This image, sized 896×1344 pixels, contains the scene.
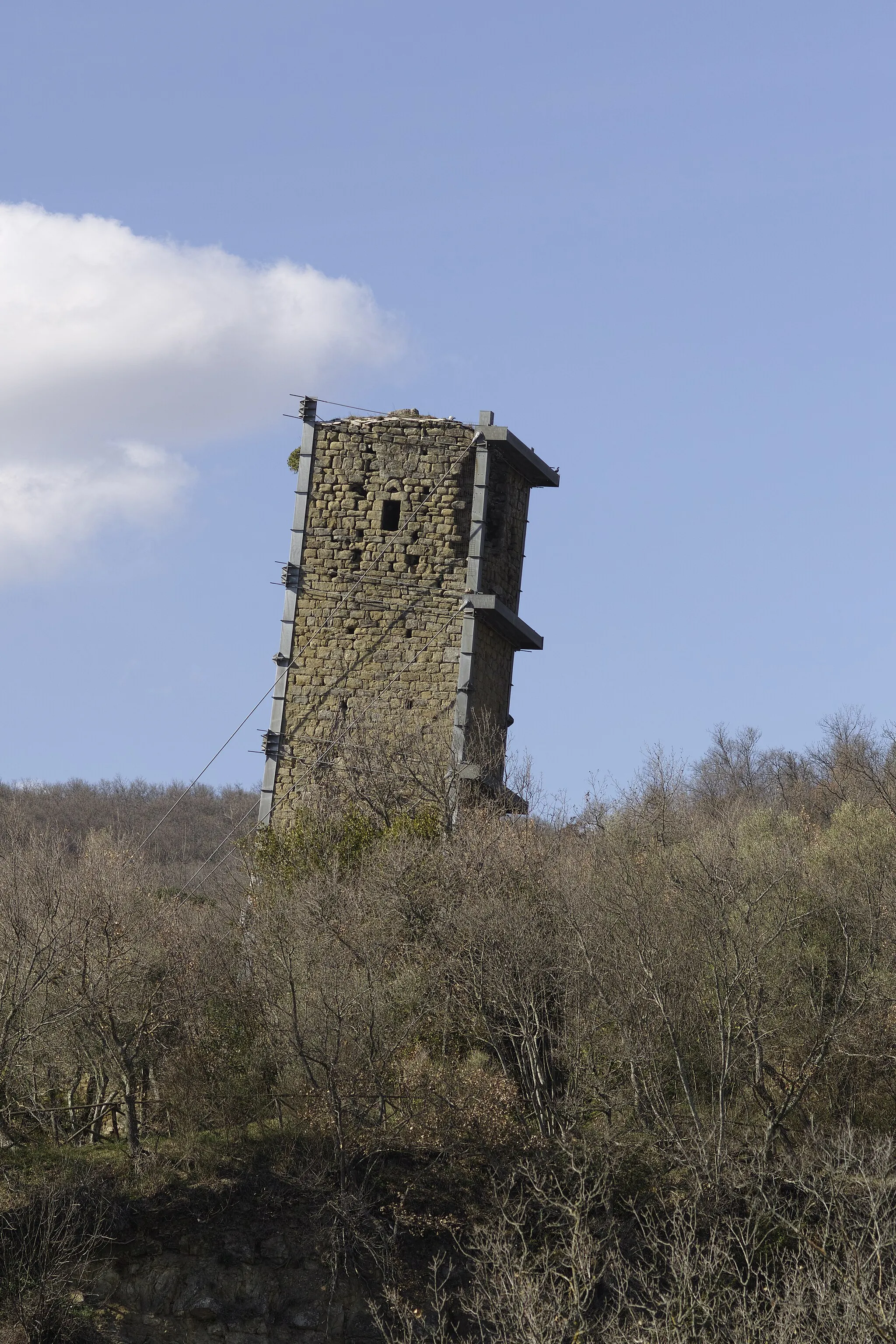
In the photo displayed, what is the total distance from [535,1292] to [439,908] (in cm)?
784

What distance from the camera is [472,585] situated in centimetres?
3170

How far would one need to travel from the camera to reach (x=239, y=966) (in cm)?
2683

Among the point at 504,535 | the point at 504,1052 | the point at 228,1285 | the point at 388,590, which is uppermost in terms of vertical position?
the point at 504,535

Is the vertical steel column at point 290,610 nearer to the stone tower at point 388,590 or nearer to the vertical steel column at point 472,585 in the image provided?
the stone tower at point 388,590

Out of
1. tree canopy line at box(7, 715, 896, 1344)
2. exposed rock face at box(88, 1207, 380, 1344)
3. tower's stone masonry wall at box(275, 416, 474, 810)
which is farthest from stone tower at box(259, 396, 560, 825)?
exposed rock face at box(88, 1207, 380, 1344)

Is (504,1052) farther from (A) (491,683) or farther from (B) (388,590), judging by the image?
(B) (388,590)

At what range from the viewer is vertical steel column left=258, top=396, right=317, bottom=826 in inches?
1244

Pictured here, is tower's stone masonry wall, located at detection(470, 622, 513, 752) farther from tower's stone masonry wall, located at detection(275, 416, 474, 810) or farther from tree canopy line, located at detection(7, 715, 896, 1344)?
tree canopy line, located at detection(7, 715, 896, 1344)

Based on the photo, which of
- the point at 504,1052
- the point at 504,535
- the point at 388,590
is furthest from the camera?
the point at 504,535

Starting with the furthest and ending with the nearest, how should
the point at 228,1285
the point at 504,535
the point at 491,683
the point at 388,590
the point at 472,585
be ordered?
the point at 504,535
the point at 491,683
the point at 388,590
the point at 472,585
the point at 228,1285

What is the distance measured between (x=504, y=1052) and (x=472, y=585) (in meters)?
9.38

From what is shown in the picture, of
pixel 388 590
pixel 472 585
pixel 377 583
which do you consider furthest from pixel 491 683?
pixel 377 583

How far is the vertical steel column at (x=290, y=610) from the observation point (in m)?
31.6

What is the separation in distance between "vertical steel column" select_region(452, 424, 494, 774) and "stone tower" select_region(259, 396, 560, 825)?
0.08ft
